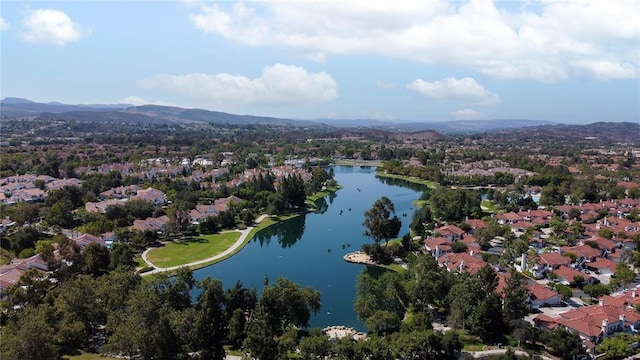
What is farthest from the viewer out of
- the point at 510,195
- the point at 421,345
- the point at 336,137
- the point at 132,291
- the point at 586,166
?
the point at 336,137

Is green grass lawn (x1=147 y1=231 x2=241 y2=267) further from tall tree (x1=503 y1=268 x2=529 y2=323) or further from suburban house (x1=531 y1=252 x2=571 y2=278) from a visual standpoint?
suburban house (x1=531 y1=252 x2=571 y2=278)

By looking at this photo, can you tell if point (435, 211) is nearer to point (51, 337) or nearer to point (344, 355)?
point (344, 355)

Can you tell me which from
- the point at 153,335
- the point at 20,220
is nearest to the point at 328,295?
the point at 153,335

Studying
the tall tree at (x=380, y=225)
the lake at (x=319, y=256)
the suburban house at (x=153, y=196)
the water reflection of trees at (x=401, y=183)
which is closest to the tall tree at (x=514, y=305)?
the lake at (x=319, y=256)

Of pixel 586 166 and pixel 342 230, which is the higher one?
pixel 586 166

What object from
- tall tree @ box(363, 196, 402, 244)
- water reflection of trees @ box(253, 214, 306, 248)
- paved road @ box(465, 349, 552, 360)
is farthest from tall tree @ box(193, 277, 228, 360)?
water reflection of trees @ box(253, 214, 306, 248)

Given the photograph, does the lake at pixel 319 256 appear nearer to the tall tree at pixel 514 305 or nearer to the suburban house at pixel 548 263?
the tall tree at pixel 514 305
